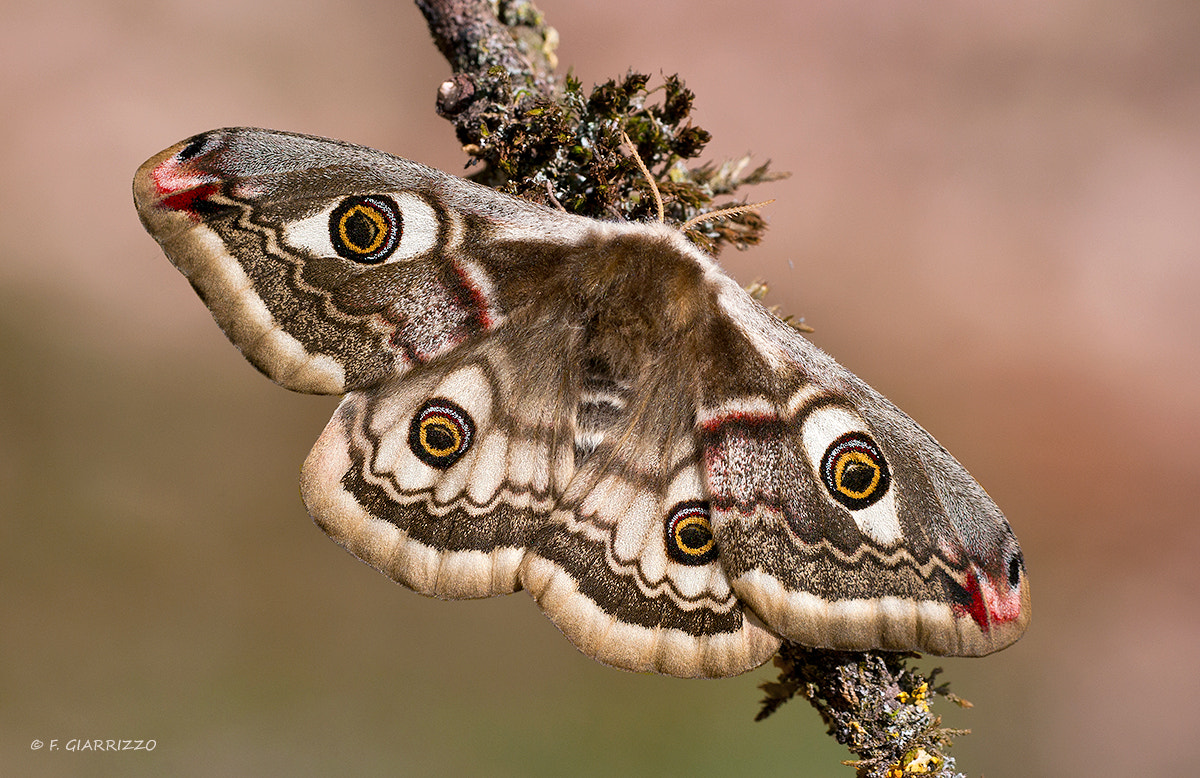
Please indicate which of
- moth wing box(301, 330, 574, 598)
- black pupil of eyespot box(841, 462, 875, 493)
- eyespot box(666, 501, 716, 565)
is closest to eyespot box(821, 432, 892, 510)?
black pupil of eyespot box(841, 462, 875, 493)

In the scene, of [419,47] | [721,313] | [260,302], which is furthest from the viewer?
[419,47]

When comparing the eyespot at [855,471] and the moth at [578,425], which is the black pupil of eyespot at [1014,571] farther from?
the eyespot at [855,471]

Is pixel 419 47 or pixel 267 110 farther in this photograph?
pixel 419 47

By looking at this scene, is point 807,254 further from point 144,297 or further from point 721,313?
point 144,297

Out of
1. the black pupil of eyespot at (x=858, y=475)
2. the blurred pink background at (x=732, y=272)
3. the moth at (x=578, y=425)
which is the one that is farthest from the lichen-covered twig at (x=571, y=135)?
the blurred pink background at (x=732, y=272)

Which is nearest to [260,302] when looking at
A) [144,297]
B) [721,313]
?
[721,313]

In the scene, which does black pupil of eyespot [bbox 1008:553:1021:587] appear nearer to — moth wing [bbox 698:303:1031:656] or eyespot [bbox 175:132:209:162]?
moth wing [bbox 698:303:1031:656]

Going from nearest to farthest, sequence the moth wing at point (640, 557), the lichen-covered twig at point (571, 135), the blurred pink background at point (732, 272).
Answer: the moth wing at point (640, 557), the lichen-covered twig at point (571, 135), the blurred pink background at point (732, 272)
